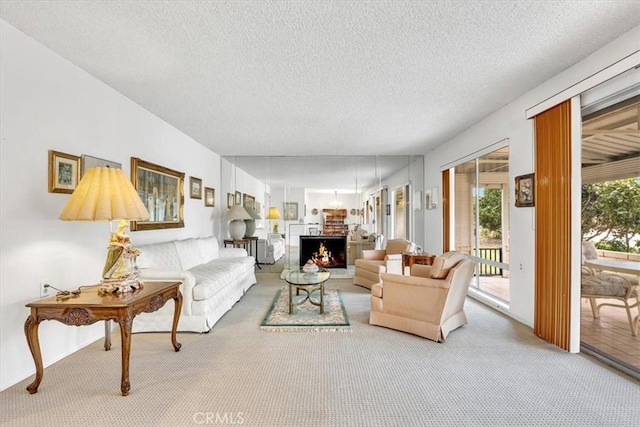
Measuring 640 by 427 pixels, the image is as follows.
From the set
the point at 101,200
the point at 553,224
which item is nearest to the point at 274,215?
the point at 101,200

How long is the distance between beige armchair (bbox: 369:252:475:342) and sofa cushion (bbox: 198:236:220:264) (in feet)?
9.68

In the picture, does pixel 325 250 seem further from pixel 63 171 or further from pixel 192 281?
pixel 63 171

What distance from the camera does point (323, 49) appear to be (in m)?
2.60

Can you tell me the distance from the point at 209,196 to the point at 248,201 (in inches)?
64.8

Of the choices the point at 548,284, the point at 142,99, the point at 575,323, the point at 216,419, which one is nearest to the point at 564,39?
the point at 548,284

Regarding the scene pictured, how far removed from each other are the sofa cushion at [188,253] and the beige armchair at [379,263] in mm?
2885

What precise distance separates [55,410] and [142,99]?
129 inches

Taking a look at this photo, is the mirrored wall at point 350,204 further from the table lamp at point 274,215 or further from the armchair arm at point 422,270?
the armchair arm at point 422,270

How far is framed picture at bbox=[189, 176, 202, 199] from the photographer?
5.50 m

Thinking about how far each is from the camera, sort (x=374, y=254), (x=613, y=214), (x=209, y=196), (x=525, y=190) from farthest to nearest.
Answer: (x=209, y=196)
(x=374, y=254)
(x=525, y=190)
(x=613, y=214)

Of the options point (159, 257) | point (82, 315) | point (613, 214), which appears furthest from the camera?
point (159, 257)

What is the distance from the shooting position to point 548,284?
3152 millimetres

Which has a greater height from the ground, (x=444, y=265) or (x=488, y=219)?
(x=488, y=219)

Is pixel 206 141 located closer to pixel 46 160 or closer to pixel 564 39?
pixel 46 160
